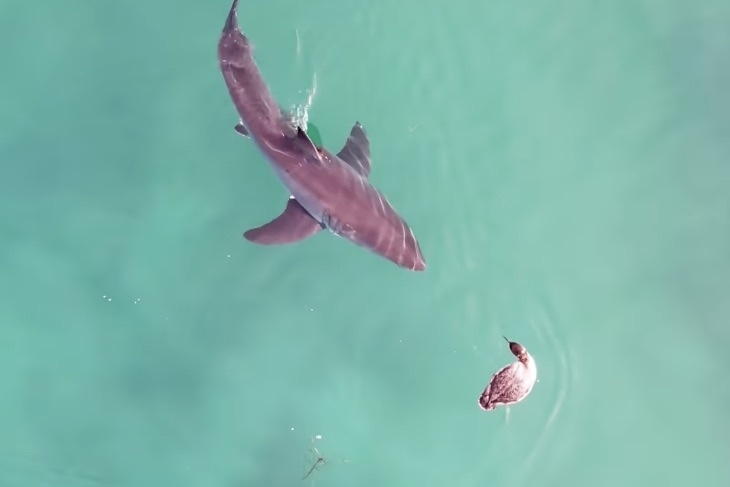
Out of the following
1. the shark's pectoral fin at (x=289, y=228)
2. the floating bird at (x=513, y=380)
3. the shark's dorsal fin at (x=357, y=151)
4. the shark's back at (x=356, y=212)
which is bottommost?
the floating bird at (x=513, y=380)

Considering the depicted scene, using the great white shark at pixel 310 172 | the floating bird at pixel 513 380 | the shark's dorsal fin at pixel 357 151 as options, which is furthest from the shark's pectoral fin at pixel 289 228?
the floating bird at pixel 513 380

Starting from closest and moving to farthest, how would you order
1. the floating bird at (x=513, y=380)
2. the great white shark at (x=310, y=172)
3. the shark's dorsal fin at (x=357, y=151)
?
the great white shark at (x=310, y=172) → the shark's dorsal fin at (x=357, y=151) → the floating bird at (x=513, y=380)

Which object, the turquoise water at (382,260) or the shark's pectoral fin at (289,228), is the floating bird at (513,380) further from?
the shark's pectoral fin at (289,228)

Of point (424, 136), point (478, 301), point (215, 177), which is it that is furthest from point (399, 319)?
point (215, 177)

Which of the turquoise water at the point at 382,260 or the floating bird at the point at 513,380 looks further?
the turquoise water at the point at 382,260

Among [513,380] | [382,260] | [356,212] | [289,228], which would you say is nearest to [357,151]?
[289,228]

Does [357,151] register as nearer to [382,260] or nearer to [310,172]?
[310,172]
